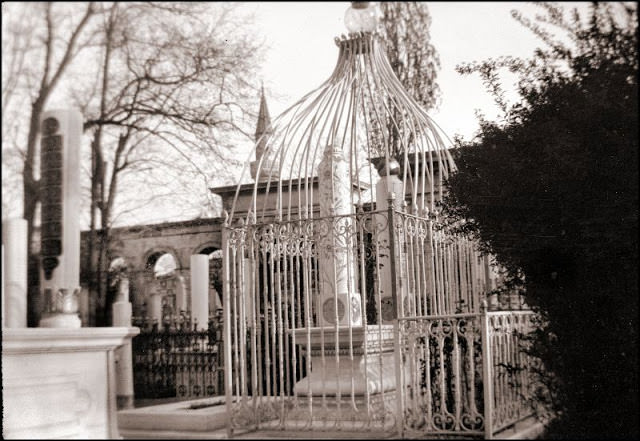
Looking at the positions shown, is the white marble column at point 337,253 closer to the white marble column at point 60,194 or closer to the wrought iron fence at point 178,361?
the white marble column at point 60,194

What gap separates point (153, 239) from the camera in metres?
12.5

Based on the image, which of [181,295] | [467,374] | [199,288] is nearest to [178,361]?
[199,288]

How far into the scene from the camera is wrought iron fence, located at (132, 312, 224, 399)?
13120mm

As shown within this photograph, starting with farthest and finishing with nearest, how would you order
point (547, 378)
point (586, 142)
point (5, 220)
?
point (547, 378)
point (586, 142)
point (5, 220)

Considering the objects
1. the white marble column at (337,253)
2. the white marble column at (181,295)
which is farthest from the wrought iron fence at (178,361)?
the white marble column at (337,253)

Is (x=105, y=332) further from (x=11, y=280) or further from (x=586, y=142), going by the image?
(x=586, y=142)

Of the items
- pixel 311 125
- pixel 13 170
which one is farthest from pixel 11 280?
pixel 311 125

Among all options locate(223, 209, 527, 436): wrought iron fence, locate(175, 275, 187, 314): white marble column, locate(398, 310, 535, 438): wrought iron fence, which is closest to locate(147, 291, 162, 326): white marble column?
locate(175, 275, 187, 314): white marble column

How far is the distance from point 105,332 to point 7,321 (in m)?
0.55

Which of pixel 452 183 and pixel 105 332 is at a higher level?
pixel 452 183

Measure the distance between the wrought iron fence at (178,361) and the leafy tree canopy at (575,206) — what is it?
25.7ft

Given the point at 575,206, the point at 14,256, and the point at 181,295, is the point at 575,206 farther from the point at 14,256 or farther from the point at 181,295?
the point at 181,295

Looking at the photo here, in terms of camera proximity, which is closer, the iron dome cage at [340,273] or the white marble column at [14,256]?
the white marble column at [14,256]

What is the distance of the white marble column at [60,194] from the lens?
11.6 feet
